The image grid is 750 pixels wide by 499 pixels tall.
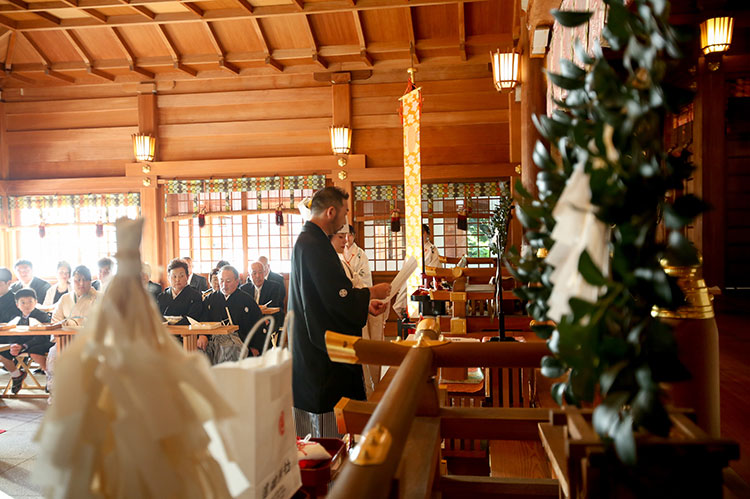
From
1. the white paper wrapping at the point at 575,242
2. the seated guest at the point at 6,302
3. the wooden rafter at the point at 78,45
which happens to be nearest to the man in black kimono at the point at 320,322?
the white paper wrapping at the point at 575,242

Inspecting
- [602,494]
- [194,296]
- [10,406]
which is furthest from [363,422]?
[10,406]

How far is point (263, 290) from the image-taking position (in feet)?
25.1

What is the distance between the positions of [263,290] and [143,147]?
3873mm

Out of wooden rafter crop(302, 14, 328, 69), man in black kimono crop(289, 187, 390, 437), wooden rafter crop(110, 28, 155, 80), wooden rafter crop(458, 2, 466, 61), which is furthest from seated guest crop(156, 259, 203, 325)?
wooden rafter crop(458, 2, 466, 61)

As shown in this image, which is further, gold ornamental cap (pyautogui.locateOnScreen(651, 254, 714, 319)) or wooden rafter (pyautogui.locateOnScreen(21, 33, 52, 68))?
wooden rafter (pyautogui.locateOnScreen(21, 33, 52, 68))

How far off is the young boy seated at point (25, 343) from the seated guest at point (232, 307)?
193 cm

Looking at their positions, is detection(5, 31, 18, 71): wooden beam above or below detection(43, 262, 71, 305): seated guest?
above

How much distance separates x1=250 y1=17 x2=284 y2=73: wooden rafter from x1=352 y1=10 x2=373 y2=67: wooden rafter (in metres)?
1.43

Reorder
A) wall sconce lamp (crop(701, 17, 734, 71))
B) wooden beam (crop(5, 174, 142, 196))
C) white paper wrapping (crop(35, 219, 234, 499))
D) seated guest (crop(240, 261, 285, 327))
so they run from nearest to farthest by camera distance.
A: white paper wrapping (crop(35, 219, 234, 499))
wall sconce lamp (crop(701, 17, 734, 71))
seated guest (crop(240, 261, 285, 327))
wooden beam (crop(5, 174, 142, 196))

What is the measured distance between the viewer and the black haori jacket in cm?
289

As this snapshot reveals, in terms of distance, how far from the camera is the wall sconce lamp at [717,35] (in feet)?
14.2

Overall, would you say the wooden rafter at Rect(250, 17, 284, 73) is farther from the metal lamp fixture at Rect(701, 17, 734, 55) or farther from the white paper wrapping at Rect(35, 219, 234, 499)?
the white paper wrapping at Rect(35, 219, 234, 499)

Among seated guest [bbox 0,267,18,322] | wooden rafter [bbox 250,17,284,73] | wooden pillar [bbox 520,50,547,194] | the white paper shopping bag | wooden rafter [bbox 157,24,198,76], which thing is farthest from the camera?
wooden rafter [bbox 157,24,198,76]

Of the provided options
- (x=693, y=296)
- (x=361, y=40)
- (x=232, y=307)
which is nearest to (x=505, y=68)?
(x=361, y=40)
